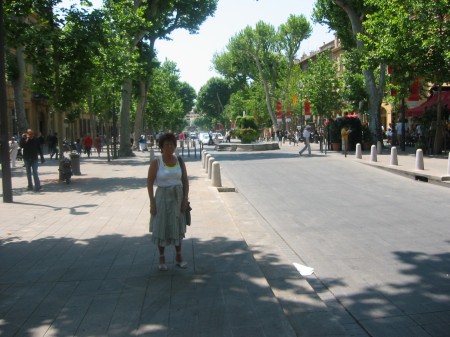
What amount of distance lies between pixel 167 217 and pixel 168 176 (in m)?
0.45

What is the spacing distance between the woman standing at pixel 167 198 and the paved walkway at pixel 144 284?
1.42 feet

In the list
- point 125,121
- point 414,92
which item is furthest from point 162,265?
point 125,121

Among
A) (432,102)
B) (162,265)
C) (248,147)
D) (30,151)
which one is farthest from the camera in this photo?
(248,147)

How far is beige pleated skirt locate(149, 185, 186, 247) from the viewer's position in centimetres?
543

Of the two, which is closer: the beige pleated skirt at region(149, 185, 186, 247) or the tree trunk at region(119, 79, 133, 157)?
the beige pleated skirt at region(149, 185, 186, 247)

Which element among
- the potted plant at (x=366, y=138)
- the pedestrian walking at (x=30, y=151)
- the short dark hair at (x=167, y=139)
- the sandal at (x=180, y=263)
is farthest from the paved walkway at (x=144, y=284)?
the potted plant at (x=366, y=138)

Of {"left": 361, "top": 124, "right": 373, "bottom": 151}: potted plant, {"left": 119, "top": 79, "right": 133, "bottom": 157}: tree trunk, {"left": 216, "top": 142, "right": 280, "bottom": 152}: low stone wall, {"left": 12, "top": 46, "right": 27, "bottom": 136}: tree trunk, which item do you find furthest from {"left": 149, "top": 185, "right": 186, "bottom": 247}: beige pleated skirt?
{"left": 216, "top": 142, "right": 280, "bottom": 152}: low stone wall

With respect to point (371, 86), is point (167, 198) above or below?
below

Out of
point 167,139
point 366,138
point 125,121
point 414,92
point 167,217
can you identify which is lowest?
point 167,217

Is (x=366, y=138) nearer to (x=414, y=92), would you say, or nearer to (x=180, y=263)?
Answer: (x=414, y=92)

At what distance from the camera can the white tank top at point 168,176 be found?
18.0ft

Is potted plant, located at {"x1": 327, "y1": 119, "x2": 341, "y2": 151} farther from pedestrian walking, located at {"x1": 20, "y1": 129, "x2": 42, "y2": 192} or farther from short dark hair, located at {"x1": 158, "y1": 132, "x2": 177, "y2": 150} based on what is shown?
short dark hair, located at {"x1": 158, "y1": 132, "x2": 177, "y2": 150}

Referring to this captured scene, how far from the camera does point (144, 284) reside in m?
5.09

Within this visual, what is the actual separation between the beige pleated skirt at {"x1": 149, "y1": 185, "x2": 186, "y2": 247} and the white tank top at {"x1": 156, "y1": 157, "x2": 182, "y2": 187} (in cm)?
5
